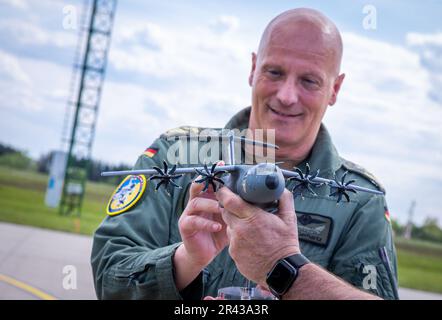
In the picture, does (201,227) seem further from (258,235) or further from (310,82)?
(310,82)

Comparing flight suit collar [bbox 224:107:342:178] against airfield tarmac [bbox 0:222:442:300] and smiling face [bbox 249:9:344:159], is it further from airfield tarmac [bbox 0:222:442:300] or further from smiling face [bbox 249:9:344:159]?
airfield tarmac [bbox 0:222:442:300]

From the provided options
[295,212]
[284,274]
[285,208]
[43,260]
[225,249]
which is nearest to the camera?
A: [284,274]

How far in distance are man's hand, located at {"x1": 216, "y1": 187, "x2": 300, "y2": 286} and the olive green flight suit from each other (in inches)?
37.0

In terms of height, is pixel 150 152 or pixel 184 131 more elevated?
pixel 184 131

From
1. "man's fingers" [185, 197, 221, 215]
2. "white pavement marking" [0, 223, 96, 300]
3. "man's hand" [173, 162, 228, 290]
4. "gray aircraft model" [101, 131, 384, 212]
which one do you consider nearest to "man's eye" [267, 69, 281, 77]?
"gray aircraft model" [101, 131, 384, 212]

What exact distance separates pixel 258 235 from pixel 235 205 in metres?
0.21

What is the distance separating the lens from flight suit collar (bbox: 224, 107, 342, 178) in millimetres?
4473

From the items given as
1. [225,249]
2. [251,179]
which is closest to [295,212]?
[225,249]

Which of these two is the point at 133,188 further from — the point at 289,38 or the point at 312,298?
the point at 312,298

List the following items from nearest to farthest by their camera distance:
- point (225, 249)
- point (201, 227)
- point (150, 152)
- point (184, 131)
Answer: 1. point (201, 227)
2. point (225, 249)
3. point (150, 152)
4. point (184, 131)

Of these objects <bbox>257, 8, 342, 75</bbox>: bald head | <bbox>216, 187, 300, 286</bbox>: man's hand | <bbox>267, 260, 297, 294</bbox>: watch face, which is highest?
<bbox>257, 8, 342, 75</bbox>: bald head

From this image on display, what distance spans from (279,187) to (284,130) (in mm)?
1503

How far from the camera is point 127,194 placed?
4398 mm

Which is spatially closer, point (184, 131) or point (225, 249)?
point (225, 249)
